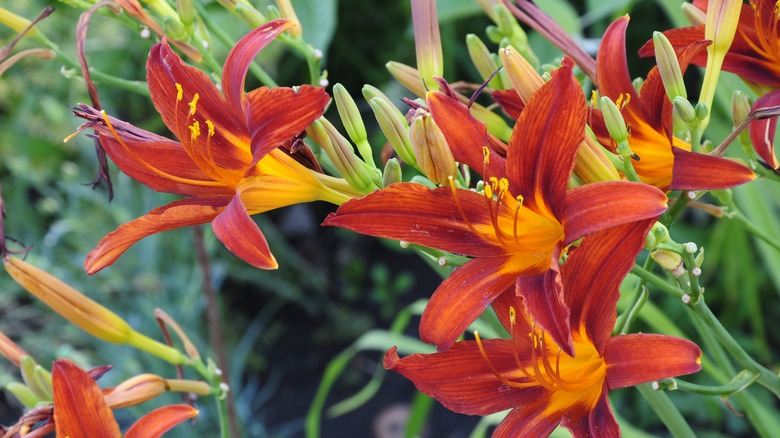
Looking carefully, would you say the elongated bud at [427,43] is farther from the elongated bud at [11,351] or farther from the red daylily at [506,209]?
the elongated bud at [11,351]

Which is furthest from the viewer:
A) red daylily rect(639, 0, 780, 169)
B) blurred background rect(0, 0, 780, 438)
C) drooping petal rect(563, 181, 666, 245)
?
blurred background rect(0, 0, 780, 438)

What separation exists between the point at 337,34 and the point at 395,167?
1.39 metres

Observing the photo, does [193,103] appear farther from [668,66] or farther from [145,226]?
[668,66]

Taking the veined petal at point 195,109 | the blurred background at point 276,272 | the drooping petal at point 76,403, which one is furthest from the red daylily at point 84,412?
the blurred background at point 276,272

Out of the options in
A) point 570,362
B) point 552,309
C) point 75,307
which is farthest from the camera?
point 75,307

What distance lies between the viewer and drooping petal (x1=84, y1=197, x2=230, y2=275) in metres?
0.40

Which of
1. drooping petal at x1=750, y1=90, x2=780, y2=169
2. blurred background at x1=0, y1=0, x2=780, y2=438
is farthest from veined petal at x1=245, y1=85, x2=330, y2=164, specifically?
blurred background at x1=0, y1=0, x2=780, y2=438

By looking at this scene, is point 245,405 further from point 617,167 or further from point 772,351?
point 617,167

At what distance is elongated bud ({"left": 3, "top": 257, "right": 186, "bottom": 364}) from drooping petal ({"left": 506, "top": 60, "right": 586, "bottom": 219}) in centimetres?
30

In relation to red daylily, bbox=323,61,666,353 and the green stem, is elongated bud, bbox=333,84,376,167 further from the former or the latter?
the green stem

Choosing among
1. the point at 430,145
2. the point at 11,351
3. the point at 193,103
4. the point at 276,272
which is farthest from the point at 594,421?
the point at 276,272

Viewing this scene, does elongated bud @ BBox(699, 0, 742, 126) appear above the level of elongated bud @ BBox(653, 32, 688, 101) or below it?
above

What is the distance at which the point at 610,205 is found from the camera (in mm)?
340

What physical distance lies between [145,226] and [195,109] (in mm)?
68
